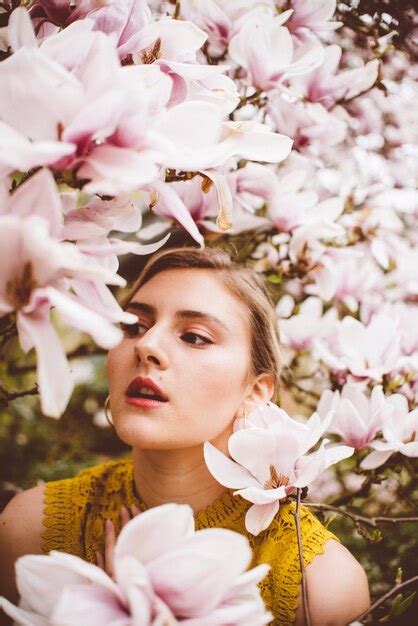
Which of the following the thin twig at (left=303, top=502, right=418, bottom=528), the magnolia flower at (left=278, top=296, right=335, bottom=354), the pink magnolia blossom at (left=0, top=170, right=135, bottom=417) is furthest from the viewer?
the magnolia flower at (left=278, top=296, right=335, bottom=354)

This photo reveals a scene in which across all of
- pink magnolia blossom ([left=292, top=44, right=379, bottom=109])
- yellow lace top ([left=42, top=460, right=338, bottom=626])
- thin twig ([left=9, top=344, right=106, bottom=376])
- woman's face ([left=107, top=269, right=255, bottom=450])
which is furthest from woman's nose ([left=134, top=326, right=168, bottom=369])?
thin twig ([left=9, top=344, right=106, bottom=376])

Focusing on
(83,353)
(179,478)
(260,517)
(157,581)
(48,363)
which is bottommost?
(83,353)

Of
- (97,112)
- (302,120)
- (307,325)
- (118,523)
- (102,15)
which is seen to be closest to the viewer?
(97,112)

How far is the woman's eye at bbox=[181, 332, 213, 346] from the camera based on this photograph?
1.08 m

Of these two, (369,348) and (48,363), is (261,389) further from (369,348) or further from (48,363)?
(48,363)

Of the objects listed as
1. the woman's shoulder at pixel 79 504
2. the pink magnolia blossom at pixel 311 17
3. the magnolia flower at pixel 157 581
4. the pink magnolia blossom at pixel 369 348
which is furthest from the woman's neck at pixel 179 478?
the pink magnolia blossom at pixel 311 17

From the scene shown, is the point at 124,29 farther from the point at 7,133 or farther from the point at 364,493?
the point at 364,493

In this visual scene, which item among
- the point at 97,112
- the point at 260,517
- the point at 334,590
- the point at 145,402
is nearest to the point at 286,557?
the point at 334,590

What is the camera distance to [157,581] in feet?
1.69

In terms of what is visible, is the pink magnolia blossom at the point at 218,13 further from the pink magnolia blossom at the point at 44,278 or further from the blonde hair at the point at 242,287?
the pink magnolia blossom at the point at 44,278

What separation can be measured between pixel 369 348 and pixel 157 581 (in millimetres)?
839

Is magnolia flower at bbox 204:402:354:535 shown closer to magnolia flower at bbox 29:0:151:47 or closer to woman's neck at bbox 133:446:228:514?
woman's neck at bbox 133:446:228:514

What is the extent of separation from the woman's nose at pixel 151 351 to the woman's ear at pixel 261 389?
0.25 meters

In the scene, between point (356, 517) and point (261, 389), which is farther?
point (261, 389)
